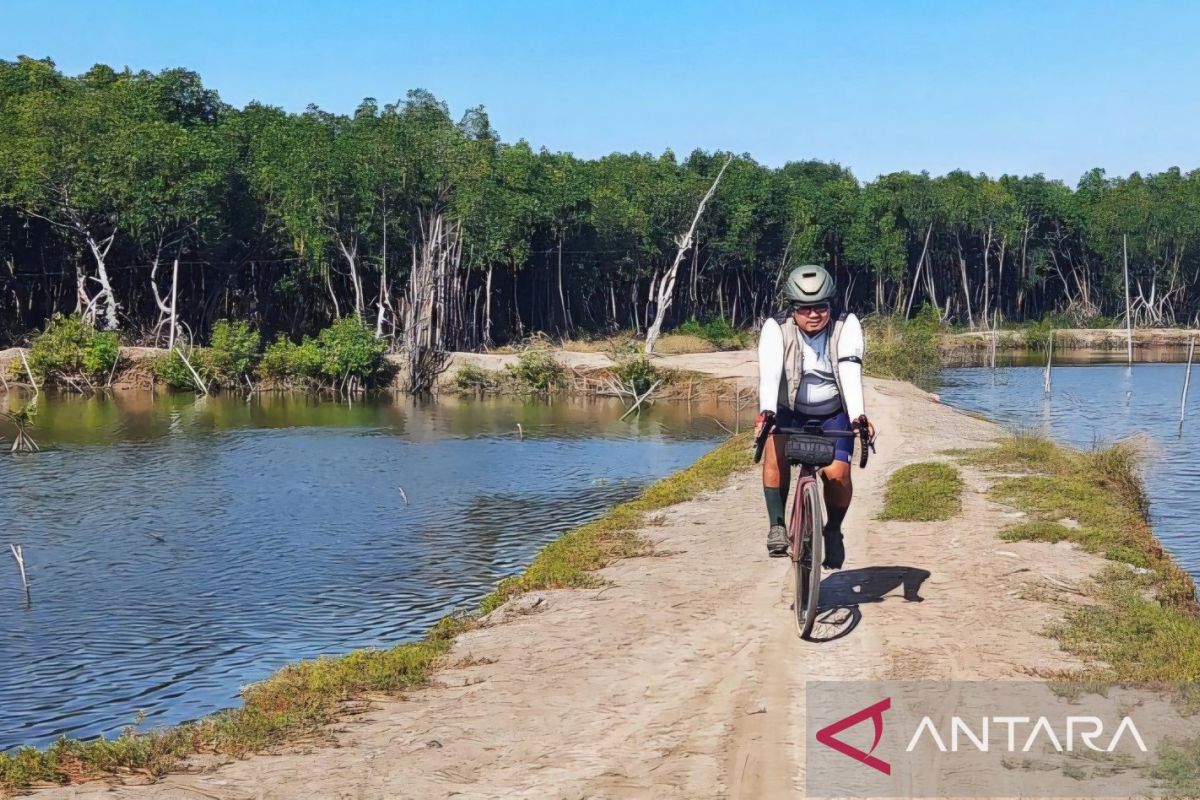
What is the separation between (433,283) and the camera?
46750mm

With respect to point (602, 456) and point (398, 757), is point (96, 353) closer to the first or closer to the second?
point (602, 456)

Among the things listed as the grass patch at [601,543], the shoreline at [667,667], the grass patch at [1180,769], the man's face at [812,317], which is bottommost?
the grass patch at [601,543]

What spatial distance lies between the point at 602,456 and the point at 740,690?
20487mm

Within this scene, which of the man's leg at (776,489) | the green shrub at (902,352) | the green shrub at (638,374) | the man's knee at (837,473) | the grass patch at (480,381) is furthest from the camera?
the grass patch at (480,381)

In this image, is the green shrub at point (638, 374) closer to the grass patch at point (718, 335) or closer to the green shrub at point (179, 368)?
the green shrub at point (179, 368)

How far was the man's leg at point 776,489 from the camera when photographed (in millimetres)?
8555

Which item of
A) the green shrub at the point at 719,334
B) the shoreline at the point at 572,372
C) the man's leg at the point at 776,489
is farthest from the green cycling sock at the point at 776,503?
the green shrub at the point at 719,334

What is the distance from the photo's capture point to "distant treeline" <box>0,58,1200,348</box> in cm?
4531

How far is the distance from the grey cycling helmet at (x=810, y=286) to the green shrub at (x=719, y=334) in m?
49.3

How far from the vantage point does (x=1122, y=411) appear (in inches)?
1484

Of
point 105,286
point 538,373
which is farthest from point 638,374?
point 105,286

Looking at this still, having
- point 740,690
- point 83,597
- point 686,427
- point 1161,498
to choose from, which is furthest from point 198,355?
point 740,690

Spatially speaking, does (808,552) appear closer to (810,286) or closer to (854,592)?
(810,286)

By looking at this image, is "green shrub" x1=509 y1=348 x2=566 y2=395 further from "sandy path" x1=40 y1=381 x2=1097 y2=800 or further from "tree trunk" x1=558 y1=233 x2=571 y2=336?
"sandy path" x1=40 y1=381 x2=1097 y2=800
